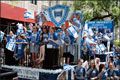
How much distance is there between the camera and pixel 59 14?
615 centimetres

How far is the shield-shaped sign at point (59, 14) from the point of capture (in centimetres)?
602

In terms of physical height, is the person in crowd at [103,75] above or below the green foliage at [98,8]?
below

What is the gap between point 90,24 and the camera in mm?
11594

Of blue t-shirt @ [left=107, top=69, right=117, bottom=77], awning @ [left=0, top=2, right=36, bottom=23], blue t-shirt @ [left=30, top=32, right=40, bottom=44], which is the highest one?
awning @ [left=0, top=2, right=36, bottom=23]

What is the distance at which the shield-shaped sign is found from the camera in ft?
→ 19.8

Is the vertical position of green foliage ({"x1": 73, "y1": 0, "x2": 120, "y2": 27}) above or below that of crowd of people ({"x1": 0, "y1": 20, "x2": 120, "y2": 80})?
above

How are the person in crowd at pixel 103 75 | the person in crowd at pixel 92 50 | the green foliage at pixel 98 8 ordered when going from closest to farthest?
the person in crowd at pixel 92 50 → the person in crowd at pixel 103 75 → the green foliage at pixel 98 8

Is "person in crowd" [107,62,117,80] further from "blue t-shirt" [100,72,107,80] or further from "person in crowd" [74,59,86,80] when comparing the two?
"person in crowd" [74,59,86,80]

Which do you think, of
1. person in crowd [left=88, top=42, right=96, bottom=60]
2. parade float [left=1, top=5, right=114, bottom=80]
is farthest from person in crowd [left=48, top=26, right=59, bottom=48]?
person in crowd [left=88, top=42, right=96, bottom=60]

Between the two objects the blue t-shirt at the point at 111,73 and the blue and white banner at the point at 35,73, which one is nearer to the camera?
the blue and white banner at the point at 35,73

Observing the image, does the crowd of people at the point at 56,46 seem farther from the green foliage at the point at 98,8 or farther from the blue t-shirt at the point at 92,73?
the green foliage at the point at 98,8

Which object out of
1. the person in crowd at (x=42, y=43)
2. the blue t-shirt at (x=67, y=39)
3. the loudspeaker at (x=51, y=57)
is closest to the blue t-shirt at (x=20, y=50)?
the person in crowd at (x=42, y=43)

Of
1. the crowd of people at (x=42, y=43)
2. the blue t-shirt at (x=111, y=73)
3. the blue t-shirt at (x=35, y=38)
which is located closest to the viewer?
the crowd of people at (x=42, y=43)

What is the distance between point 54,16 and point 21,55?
1.83 m
